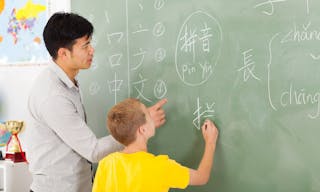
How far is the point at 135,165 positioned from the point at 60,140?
1.80ft

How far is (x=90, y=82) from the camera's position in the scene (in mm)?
2742

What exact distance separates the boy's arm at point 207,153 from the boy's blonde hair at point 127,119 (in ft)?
1.02

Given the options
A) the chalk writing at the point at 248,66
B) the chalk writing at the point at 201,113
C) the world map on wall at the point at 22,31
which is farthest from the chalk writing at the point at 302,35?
the world map on wall at the point at 22,31

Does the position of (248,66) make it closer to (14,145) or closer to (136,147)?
(136,147)

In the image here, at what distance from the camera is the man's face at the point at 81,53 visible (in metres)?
2.30

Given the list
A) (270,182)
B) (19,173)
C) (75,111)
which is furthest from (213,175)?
(19,173)

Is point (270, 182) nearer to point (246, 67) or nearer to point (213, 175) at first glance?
point (213, 175)

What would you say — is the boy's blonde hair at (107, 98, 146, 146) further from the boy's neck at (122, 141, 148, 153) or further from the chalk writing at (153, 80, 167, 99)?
the chalk writing at (153, 80, 167, 99)

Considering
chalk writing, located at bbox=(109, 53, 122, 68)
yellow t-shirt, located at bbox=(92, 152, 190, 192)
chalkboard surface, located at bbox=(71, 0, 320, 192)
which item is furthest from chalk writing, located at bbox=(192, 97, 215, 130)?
chalk writing, located at bbox=(109, 53, 122, 68)

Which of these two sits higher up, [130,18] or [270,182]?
[130,18]

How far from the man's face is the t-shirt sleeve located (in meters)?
0.66

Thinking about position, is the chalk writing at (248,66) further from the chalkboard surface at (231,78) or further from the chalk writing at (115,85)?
the chalk writing at (115,85)

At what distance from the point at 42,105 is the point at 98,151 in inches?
12.6

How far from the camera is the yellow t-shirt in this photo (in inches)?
73.8
